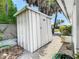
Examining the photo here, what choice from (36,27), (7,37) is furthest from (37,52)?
(7,37)

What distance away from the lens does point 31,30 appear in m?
6.03

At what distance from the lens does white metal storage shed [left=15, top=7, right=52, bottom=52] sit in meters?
6.03

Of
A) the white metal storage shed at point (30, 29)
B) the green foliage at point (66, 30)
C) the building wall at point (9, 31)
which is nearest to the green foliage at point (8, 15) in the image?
the building wall at point (9, 31)

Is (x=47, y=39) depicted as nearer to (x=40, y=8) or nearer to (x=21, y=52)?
(x=21, y=52)

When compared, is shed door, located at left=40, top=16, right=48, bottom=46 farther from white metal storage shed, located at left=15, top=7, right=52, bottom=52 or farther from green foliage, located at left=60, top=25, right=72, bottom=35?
green foliage, located at left=60, top=25, right=72, bottom=35

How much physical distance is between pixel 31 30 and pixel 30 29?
0.07 m

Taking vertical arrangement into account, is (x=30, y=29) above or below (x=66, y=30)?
above

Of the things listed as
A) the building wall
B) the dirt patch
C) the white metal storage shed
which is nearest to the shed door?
the white metal storage shed

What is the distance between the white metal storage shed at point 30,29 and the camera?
603 centimetres

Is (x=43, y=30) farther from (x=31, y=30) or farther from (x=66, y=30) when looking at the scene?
(x=66, y=30)

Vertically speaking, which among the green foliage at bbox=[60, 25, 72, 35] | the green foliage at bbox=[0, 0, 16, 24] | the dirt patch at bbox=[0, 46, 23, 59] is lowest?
the dirt patch at bbox=[0, 46, 23, 59]

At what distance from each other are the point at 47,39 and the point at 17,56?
100 inches

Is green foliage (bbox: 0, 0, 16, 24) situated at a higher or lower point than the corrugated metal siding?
higher

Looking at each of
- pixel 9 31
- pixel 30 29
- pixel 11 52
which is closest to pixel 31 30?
pixel 30 29
